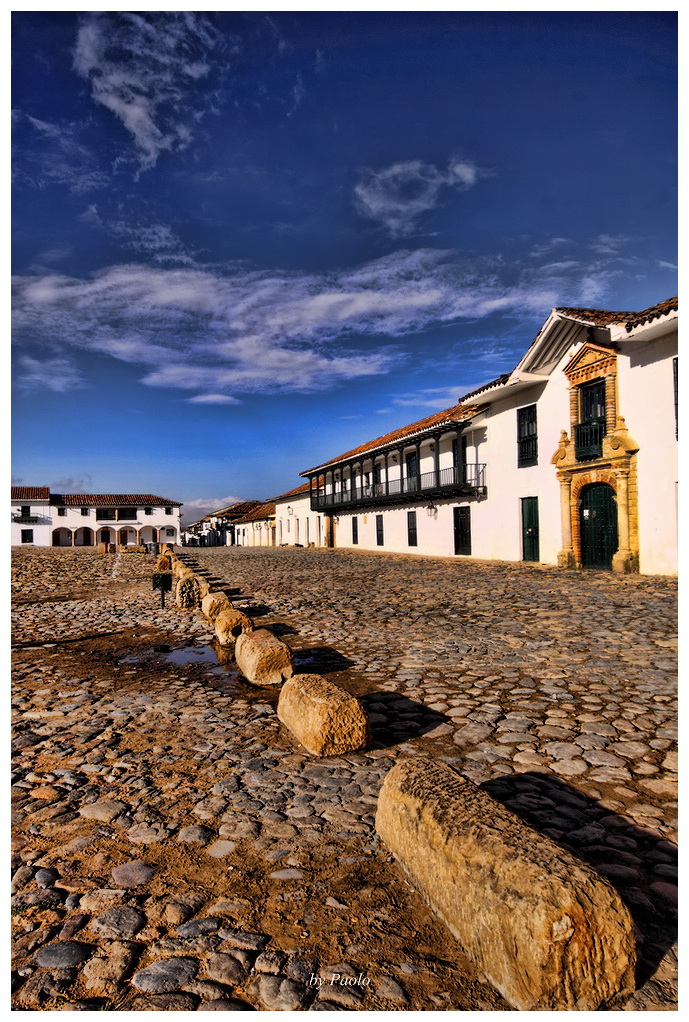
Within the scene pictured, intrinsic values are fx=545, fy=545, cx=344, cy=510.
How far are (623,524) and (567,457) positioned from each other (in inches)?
112

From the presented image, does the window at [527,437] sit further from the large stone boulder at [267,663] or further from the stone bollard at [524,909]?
the stone bollard at [524,909]

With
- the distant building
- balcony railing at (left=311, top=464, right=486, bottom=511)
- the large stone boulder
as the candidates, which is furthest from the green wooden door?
the distant building

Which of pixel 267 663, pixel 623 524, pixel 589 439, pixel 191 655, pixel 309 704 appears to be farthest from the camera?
pixel 589 439

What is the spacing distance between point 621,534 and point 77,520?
172 ft

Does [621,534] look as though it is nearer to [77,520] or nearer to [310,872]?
[310,872]

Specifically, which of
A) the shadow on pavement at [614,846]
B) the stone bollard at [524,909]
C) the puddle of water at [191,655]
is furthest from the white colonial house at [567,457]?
the stone bollard at [524,909]

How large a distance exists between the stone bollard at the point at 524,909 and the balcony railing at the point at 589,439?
46.4ft

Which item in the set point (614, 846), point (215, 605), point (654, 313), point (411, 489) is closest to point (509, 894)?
point (614, 846)

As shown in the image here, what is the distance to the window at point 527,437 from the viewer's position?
1756cm

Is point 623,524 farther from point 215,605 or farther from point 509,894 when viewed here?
point 509,894

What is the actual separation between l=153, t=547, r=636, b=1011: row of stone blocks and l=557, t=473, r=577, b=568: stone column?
48.3ft

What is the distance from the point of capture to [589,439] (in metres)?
14.8

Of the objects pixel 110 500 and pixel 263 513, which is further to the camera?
pixel 110 500

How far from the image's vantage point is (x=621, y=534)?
13.7 meters
